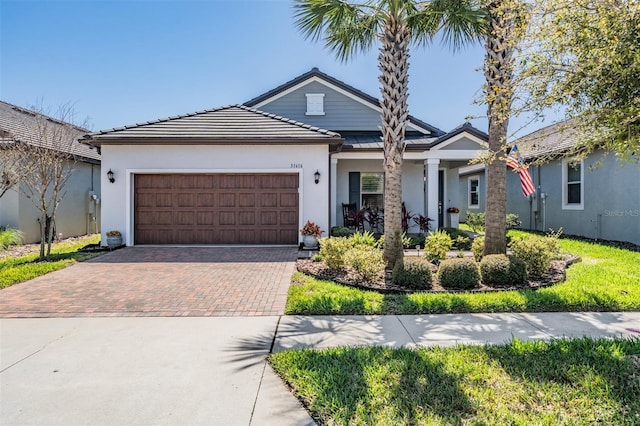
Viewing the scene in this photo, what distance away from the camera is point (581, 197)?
45.8 ft

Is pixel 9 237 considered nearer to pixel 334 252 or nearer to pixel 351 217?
pixel 334 252

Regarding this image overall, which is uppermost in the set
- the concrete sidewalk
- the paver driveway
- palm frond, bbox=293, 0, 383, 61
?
palm frond, bbox=293, 0, 383, 61

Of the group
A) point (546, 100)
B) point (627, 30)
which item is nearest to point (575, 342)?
point (546, 100)

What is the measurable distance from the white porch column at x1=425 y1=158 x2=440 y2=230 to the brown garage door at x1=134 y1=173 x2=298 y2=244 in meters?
5.21

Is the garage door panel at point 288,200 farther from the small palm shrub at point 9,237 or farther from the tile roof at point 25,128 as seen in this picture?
the small palm shrub at point 9,237

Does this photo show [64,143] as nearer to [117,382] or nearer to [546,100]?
[117,382]

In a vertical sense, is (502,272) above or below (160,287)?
above

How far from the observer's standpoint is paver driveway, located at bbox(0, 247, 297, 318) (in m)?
5.71

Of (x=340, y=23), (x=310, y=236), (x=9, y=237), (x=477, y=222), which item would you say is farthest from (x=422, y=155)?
(x=9, y=237)

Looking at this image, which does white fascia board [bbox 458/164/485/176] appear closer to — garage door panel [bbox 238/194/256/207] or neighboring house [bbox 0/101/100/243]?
garage door panel [bbox 238/194/256/207]

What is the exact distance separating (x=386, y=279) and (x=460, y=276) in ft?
4.84

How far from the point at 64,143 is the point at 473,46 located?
1411 centimetres

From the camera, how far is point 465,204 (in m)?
23.4

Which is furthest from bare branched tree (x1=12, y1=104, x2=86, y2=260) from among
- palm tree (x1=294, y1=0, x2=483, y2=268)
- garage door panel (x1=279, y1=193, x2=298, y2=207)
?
palm tree (x1=294, y1=0, x2=483, y2=268)
